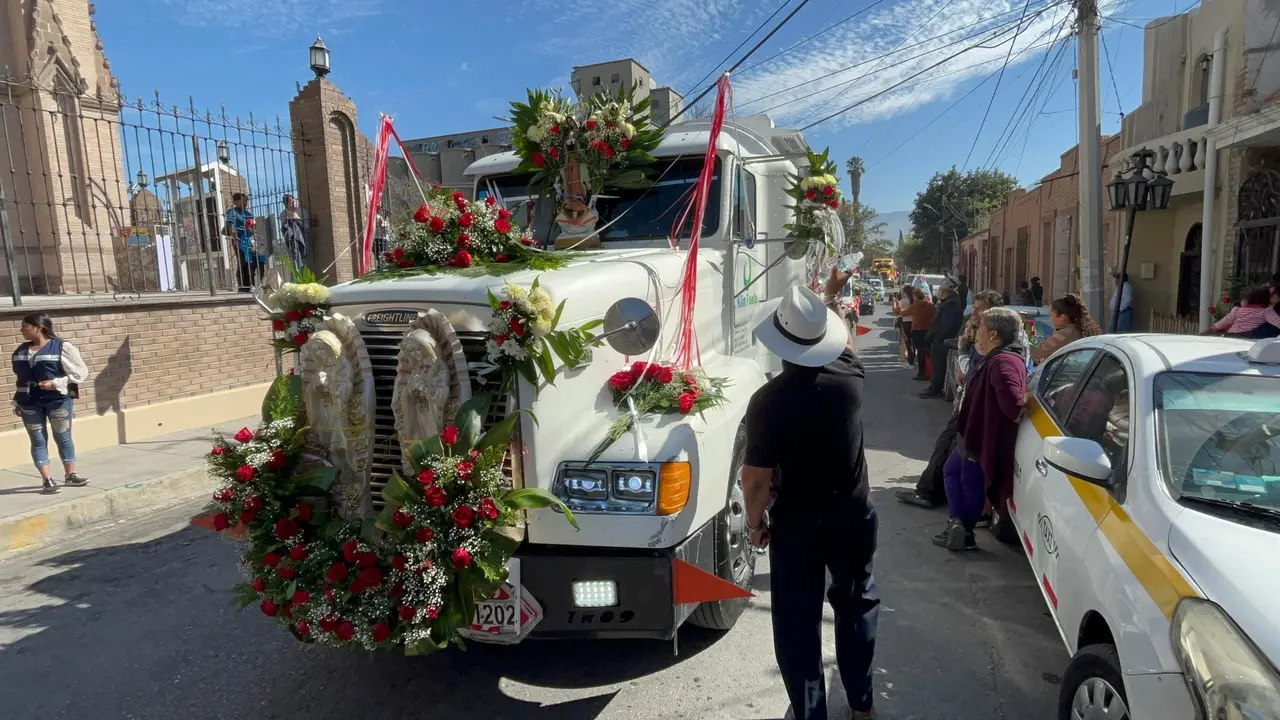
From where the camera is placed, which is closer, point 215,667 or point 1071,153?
point 215,667

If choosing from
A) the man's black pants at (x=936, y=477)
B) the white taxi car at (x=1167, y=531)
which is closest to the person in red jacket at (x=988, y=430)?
the white taxi car at (x=1167, y=531)

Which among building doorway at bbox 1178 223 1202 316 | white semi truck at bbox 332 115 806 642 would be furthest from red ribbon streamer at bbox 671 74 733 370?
building doorway at bbox 1178 223 1202 316

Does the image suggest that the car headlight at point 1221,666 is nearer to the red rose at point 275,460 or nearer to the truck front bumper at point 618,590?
the truck front bumper at point 618,590

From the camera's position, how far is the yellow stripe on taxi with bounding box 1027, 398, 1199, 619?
213 centimetres

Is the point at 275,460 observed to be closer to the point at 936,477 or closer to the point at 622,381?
the point at 622,381

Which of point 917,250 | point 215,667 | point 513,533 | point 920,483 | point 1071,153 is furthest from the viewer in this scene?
point 917,250

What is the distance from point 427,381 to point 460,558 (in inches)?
28.0

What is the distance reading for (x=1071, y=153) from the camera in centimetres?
2066

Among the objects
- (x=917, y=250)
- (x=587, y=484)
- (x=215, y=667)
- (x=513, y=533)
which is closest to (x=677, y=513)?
(x=587, y=484)

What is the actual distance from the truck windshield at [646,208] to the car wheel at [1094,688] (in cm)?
322

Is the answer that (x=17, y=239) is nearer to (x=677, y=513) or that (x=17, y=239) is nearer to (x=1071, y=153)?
(x=677, y=513)

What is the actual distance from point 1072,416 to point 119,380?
30.4 ft

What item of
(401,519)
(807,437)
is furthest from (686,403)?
(401,519)

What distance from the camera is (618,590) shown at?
2.92 metres
